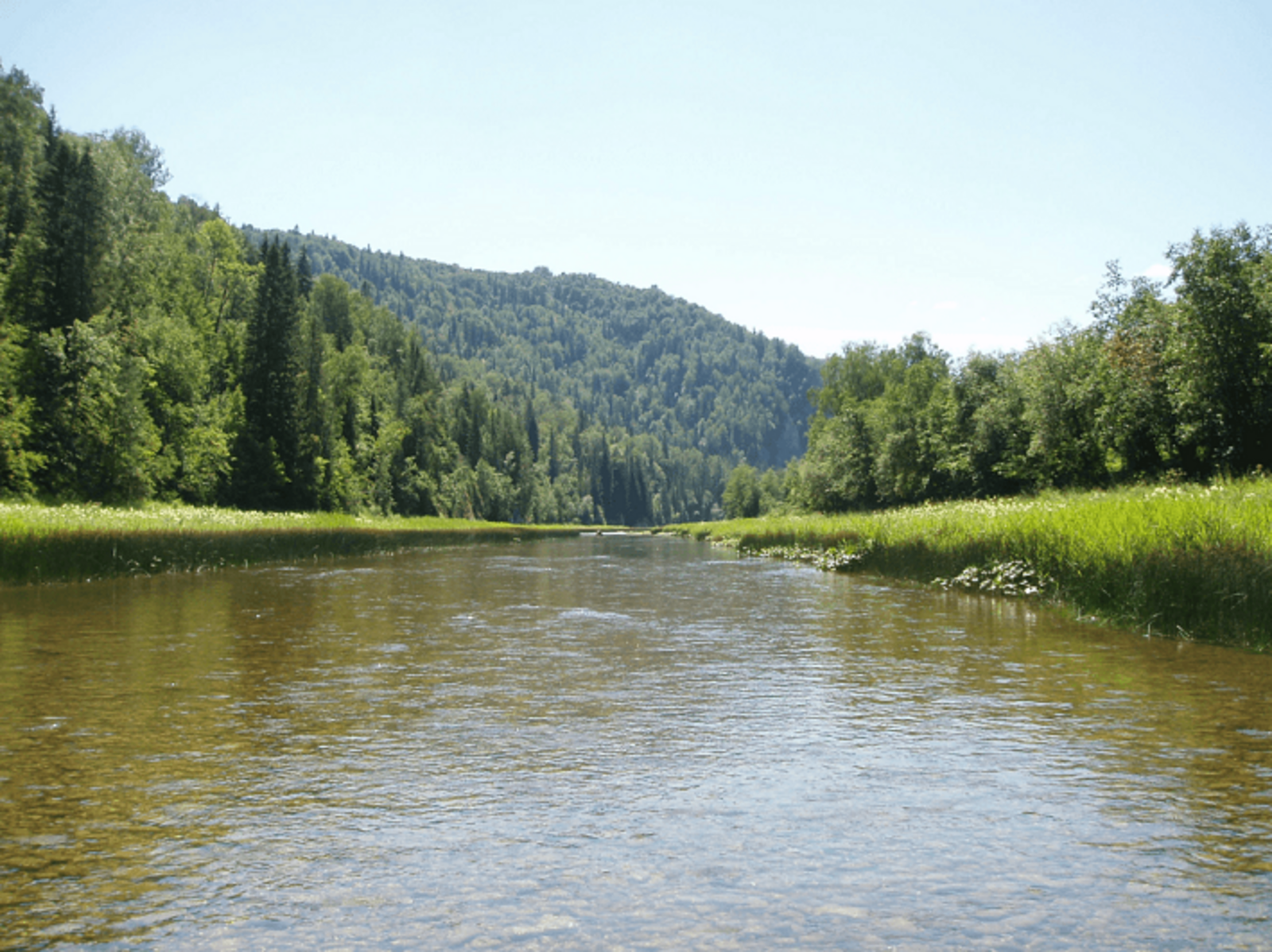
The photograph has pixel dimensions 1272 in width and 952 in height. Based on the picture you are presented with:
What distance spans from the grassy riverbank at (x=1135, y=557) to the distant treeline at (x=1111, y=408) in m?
9.38

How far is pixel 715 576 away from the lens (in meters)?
37.1

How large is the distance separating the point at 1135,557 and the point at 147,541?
3371 cm

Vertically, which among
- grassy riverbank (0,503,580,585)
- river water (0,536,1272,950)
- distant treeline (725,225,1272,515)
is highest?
distant treeline (725,225,1272,515)

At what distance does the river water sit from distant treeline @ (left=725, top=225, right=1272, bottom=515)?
28149 mm

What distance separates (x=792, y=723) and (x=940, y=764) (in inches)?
86.1

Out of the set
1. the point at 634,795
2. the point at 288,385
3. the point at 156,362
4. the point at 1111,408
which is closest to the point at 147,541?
the point at 634,795

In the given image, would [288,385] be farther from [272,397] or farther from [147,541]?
[147,541]

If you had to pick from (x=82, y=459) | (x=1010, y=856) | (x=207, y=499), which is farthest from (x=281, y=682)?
(x=207, y=499)

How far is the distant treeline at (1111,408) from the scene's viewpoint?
3941 centimetres

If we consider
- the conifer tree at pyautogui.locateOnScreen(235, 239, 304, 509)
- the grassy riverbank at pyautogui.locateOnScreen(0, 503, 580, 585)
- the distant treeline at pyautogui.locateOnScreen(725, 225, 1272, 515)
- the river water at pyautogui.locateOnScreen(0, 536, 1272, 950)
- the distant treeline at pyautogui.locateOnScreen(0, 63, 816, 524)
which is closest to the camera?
the river water at pyautogui.locateOnScreen(0, 536, 1272, 950)

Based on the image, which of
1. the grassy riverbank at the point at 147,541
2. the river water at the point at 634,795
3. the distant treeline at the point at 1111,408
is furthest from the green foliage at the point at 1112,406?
the grassy riverbank at the point at 147,541

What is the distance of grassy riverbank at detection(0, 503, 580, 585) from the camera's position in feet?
100

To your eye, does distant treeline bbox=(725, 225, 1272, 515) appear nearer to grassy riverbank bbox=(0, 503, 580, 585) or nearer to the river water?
the river water

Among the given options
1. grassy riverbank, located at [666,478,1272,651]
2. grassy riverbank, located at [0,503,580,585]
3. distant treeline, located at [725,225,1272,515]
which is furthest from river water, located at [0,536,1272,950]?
distant treeline, located at [725,225,1272,515]
